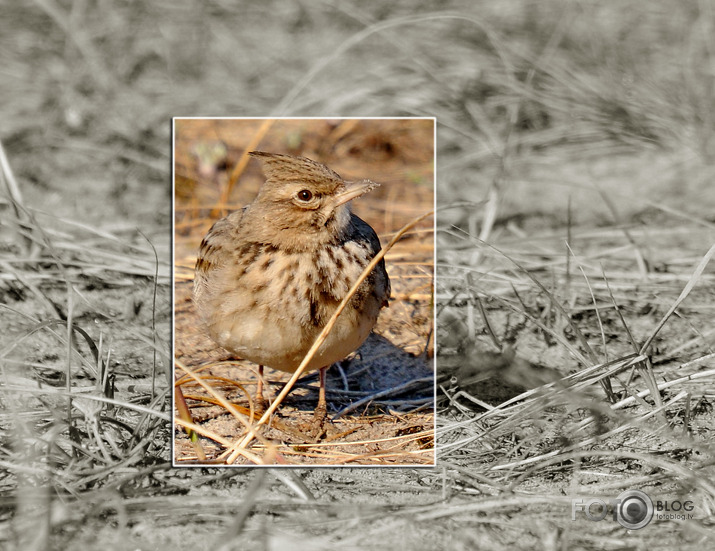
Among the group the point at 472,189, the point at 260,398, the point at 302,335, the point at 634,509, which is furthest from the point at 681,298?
the point at 472,189

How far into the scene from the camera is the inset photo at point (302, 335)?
7.54ft

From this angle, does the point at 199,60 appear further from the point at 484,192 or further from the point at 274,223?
the point at 274,223

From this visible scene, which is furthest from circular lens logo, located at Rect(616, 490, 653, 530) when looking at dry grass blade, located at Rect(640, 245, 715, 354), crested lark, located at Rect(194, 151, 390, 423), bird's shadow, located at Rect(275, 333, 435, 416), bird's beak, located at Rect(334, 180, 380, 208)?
bird's beak, located at Rect(334, 180, 380, 208)

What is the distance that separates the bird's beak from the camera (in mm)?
2258

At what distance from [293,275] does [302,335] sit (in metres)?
0.15

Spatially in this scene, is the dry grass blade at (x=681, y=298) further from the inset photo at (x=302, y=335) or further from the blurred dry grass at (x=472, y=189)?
the inset photo at (x=302, y=335)

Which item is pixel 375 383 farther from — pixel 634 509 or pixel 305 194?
pixel 634 509

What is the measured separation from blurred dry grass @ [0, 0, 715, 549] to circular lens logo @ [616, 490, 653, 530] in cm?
3

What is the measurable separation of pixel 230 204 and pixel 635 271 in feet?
A: 4.68

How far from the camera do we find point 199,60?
4277mm

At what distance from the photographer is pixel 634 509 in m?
2.19

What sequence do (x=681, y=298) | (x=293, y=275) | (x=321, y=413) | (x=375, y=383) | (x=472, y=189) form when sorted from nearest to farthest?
(x=293, y=275), (x=681, y=298), (x=321, y=413), (x=375, y=383), (x=472, y=189)

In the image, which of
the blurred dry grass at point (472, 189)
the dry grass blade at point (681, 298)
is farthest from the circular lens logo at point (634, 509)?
the dry grass blade at point (681, 298)

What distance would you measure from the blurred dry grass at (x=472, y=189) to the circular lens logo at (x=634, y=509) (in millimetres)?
30
